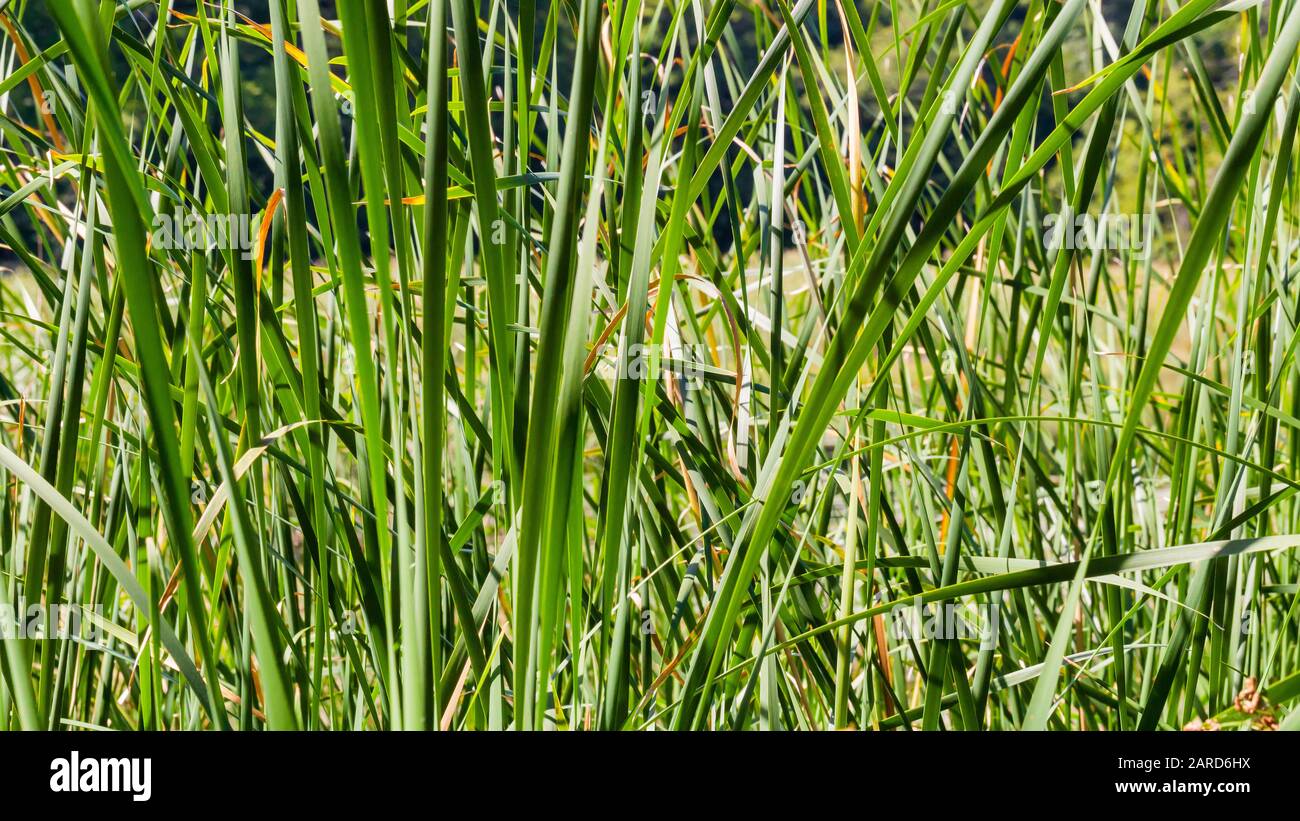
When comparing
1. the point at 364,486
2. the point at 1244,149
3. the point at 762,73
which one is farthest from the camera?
the point at 364,486

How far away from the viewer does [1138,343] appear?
20.0 inches

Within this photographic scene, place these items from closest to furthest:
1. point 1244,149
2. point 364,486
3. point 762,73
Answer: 1. point 1244,149
2. point 762,73
3. point 364,486

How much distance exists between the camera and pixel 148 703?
404 millimetres

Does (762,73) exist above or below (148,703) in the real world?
above

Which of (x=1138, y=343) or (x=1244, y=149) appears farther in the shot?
(x=1138, y=343)

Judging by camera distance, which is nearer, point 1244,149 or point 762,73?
point 1244,149

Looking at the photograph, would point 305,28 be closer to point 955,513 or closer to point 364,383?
point 364,383

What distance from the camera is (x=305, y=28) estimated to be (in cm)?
25

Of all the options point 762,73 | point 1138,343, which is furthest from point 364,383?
point 1138,343

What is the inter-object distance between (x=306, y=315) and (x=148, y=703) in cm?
25
